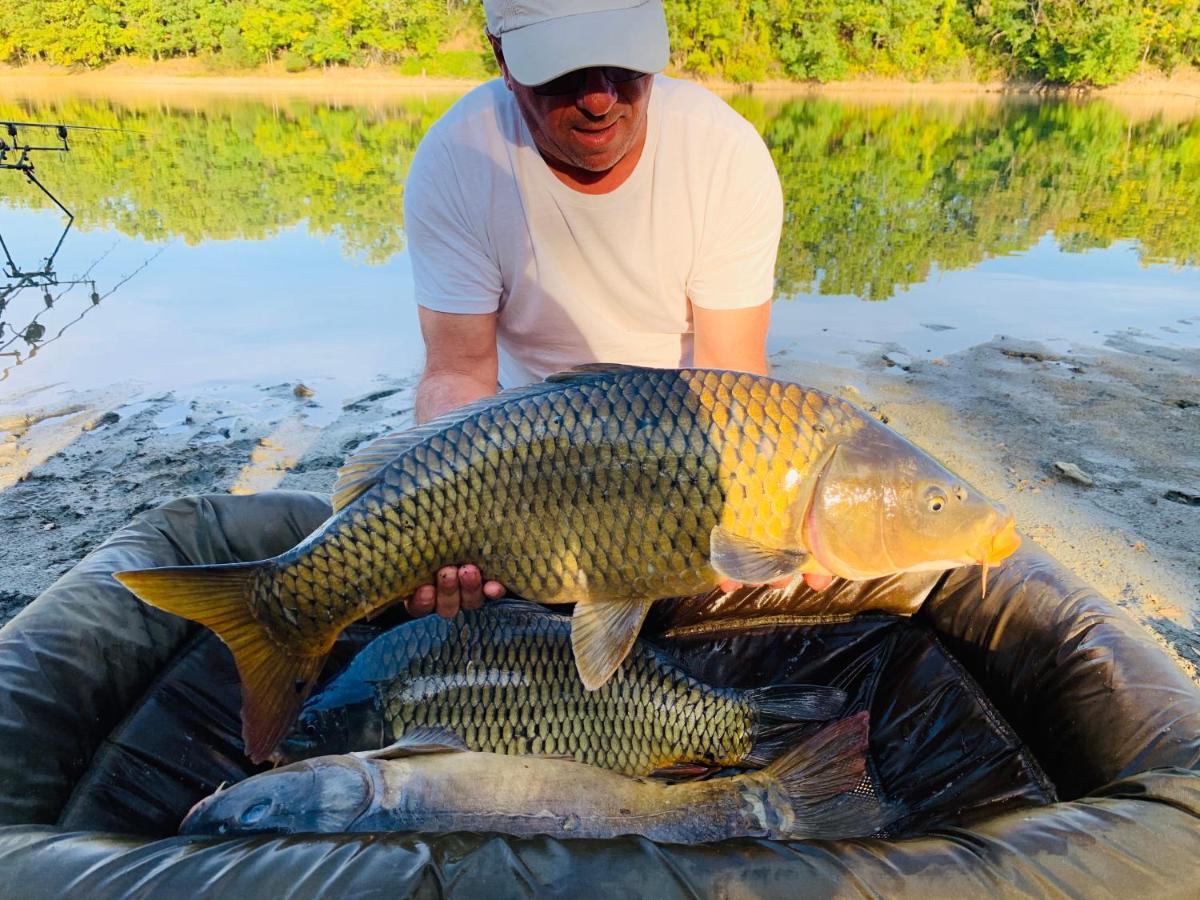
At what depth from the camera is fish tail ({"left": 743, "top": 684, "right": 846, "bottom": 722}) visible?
1.47 meters

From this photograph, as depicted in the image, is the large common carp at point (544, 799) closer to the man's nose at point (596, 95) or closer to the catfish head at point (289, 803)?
the catfish head at point (289, 803)

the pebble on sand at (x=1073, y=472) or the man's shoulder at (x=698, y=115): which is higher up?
the man's shoulder at (x=698, y=115)

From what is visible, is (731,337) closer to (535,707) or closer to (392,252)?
(535,707)

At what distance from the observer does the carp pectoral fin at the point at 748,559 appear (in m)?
1.10

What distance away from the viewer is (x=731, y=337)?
180cm

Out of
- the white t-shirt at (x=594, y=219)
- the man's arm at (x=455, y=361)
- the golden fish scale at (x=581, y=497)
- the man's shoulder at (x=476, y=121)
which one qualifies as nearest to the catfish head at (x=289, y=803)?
the golden fish scale at (x=581, y=497)

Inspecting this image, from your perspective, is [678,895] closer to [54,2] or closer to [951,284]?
[951,284]

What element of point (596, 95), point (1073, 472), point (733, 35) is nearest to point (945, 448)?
point (1073, 472)

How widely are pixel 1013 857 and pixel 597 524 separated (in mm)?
661

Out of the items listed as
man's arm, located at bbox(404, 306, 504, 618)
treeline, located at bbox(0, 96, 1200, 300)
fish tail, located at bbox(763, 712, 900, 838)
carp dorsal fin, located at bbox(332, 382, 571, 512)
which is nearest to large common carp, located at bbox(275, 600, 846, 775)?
fish tail, located at bbox(763, 712, 900, 838)

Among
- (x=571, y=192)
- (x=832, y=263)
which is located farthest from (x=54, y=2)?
(x=571, y=192)

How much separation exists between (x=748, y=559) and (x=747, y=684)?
716 mm

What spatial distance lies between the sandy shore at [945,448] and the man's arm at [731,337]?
→ 3.67ft

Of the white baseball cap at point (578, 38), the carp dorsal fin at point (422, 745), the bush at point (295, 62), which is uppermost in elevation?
the bush at point (295, 62)
